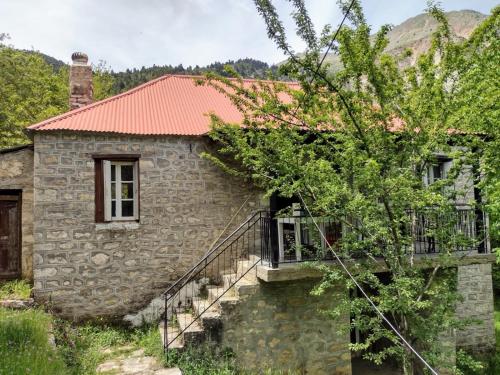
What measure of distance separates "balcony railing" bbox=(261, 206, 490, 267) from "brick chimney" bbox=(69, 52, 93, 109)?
636 centimetres

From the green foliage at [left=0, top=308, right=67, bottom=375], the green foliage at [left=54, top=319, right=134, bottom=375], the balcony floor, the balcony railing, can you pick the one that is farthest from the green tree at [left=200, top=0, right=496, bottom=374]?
the green foliage at [left=54, top=319, right=134, bottom=375]

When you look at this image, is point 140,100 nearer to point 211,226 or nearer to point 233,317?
point 211,226

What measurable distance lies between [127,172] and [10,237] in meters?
3.14

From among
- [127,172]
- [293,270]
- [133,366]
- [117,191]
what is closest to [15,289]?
[117,191]

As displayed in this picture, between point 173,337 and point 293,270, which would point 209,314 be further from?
point 293,270

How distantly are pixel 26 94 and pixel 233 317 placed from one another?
55.3 ft

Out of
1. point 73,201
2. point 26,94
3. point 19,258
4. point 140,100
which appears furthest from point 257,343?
point 26,94

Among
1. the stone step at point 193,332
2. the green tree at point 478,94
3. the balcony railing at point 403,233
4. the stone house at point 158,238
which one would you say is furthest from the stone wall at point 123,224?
the green tree at point 478,94

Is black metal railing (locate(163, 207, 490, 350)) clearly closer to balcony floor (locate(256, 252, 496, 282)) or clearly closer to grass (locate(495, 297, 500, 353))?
balcony floor (locate(256, 252, 496, 282))

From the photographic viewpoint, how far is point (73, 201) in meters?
7.30

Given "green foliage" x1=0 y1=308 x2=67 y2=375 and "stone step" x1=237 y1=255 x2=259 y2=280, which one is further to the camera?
Answer: "stone step" x1=237 y1=255 x2=259 y2=280

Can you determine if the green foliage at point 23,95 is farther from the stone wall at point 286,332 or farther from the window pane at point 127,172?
the stone wall at point 286,332

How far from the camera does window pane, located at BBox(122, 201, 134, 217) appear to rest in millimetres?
7855

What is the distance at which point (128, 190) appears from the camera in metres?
8.15
